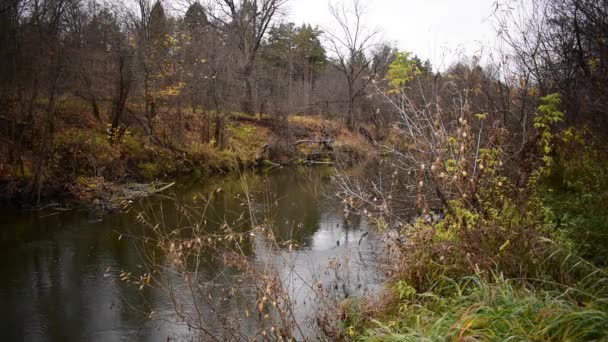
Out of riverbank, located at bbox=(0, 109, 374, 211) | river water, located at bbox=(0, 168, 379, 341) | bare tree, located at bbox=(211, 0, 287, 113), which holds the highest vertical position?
bare tree, located at bbox=(211, 0, 287, 113)

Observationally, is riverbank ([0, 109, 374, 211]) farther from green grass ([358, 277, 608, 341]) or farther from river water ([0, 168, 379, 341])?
green grass ([358, 277, 608, 341])

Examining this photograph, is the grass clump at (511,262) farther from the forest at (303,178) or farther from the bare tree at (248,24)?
the bare tree at (248,24)

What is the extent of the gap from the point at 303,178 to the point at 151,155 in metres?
6.61

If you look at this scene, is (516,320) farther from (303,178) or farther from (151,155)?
(151,155)

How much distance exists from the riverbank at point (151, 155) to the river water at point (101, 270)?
1.00 meters

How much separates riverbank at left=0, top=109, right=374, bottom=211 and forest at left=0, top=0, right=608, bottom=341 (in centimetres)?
9

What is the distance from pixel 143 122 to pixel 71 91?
170 inches

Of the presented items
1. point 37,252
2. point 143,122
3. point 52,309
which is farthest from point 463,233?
point 143,122

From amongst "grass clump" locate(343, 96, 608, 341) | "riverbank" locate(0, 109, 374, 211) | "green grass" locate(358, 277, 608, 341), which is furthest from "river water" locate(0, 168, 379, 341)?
"green grass" locate(358, 277, 608, 341)

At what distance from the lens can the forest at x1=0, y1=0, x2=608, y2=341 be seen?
15.7 ft

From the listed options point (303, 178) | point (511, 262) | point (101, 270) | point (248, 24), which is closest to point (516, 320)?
point (511, 262)

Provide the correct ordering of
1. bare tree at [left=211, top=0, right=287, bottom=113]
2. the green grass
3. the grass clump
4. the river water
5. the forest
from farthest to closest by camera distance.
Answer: bare tree at [left=211, top=0, right=287, bottom=113], the river water, the forest, the grass clump, the green grass

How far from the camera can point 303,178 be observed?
21.1 meters

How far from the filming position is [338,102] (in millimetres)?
34781
